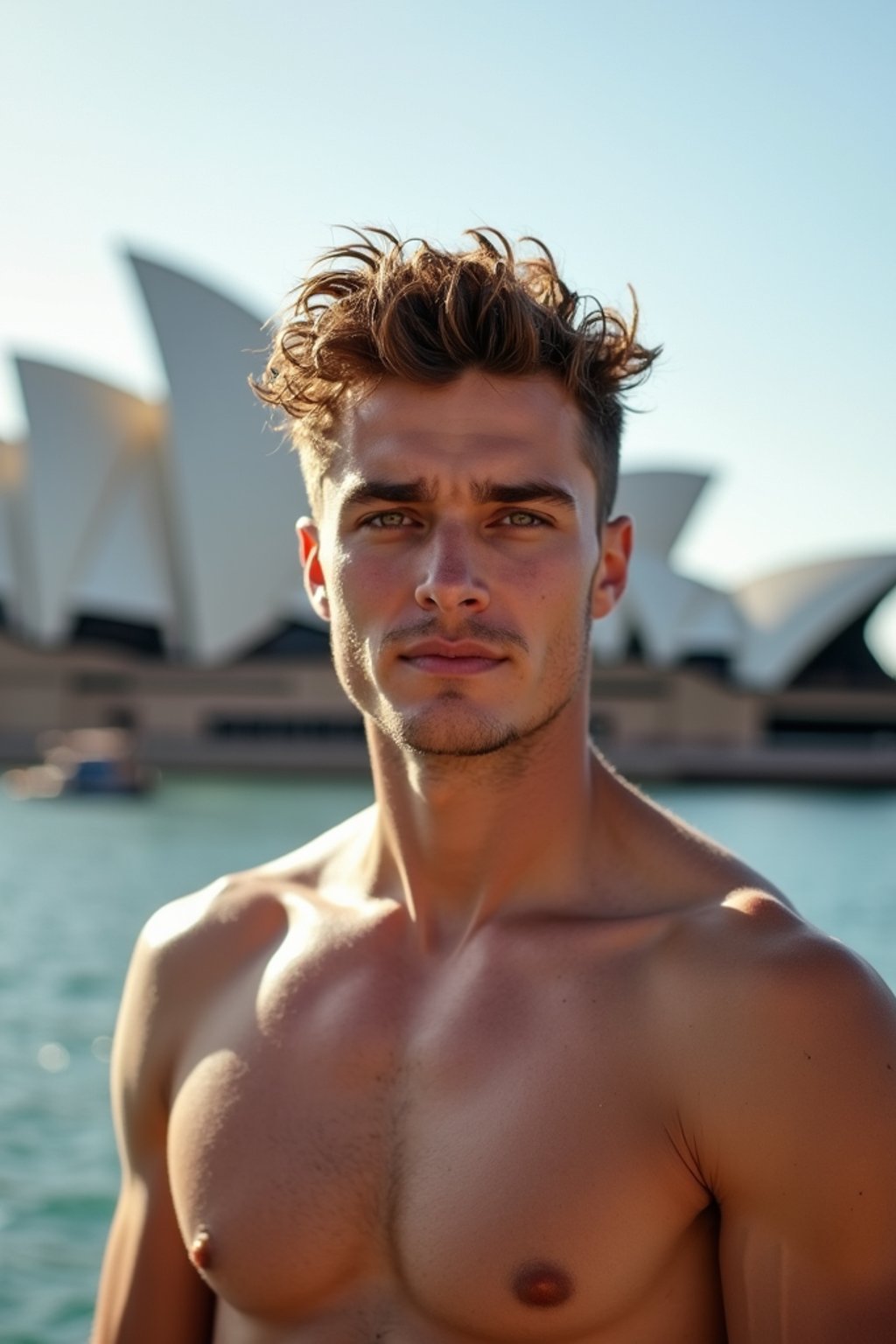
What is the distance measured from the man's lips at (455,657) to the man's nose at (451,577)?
34 mm

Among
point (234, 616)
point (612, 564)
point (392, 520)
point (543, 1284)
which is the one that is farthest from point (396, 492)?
point (234, 616)

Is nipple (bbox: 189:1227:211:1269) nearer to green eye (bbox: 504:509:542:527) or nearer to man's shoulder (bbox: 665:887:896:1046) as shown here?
man's shoulder (bbox: 665:887:896:1046)

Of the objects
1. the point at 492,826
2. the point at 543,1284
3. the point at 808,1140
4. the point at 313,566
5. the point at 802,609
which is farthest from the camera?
the point at 802,609

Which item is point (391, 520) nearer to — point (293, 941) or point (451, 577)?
point (451, 577)

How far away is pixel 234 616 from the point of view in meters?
30.2

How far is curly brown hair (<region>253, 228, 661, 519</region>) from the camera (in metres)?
1.35

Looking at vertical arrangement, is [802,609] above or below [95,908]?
below

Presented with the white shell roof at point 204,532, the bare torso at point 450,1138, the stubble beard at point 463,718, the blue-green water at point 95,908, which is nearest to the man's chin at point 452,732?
the stubble beard at point 463,718

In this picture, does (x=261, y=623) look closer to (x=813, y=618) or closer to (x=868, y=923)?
(x=813, y=618)

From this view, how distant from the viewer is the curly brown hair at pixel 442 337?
1350 mm

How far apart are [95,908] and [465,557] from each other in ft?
30.3

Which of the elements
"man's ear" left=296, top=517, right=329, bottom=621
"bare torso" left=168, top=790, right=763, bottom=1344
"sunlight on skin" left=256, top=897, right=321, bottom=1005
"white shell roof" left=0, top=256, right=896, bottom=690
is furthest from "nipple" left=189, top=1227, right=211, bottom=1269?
"white shell roof" left=0, top=256, right=896, bottom=690

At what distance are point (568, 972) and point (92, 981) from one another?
6798 millimetres

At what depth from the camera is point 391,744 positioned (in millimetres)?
1490
